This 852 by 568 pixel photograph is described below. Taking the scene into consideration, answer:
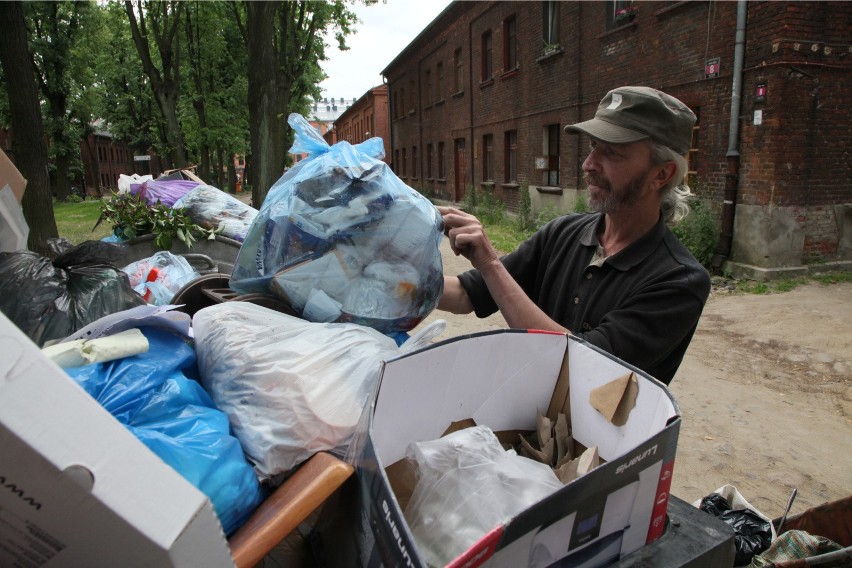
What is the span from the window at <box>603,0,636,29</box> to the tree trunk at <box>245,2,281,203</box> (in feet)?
21.3

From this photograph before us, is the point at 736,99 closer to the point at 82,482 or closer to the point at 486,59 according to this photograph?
the point at 82,482

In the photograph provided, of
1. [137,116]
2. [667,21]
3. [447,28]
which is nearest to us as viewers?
[667,21]

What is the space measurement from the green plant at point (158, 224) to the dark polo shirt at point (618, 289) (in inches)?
78.0

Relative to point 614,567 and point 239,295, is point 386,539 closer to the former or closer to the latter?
point 614,567

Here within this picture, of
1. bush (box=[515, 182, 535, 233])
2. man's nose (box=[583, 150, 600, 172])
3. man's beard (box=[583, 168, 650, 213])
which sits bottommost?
bush (box=[515, 182, 535, 233])

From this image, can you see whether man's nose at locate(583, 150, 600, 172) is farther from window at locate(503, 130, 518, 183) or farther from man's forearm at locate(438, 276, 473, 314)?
window at locate(503, 130, 518, 183)

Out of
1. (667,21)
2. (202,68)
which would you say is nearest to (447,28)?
(202,68)

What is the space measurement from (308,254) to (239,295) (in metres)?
0.30

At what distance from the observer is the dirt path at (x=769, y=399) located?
359 centimetres

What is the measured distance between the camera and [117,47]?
27.8 m

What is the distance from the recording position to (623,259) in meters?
1.94

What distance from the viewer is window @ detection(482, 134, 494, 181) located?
1919 centimetres

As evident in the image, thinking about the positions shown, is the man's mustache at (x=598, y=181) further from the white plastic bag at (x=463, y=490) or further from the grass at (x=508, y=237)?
the grass at (x=508, y=237)

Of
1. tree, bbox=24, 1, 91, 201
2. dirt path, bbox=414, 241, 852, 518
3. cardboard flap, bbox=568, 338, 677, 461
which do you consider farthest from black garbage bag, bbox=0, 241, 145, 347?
tree, bbox=24, 1, 91, 201
